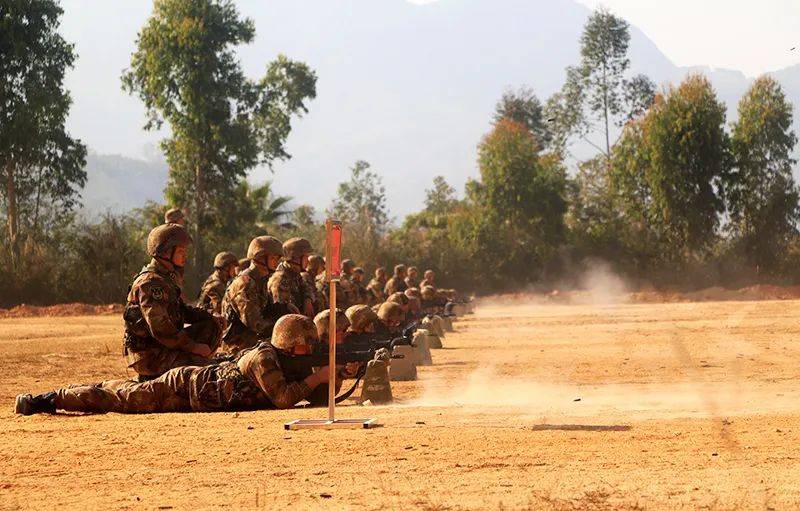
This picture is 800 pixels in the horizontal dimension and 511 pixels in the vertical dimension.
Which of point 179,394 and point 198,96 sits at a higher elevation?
point 198,96

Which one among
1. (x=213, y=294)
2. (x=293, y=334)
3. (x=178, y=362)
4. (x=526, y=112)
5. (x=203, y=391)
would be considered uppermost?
(x=526, y=112)

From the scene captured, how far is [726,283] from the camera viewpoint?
60875mm

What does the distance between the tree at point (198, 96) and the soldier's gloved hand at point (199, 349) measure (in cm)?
3664

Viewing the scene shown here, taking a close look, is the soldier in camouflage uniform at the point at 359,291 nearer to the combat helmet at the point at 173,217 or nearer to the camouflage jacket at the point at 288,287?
the combat helmet at the point at 173,217

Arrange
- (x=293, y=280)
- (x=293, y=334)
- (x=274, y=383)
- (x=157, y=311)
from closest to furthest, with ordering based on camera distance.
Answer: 1. (x=293, y=334)
2. (x=274, y=383)
3. (x=157, y=311)
4. (x=293, y=280)

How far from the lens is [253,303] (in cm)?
1458

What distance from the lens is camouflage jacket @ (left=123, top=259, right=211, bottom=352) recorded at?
12367 millimetres

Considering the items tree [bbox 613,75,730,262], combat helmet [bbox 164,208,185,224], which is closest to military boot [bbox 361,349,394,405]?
combat helmet [bbox 164,208,185,224]

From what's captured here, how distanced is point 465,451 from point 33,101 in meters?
42.2

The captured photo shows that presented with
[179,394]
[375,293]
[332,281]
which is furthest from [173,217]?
[375,293]

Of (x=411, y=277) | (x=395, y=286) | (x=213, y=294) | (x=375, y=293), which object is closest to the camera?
(x=213, y=294)

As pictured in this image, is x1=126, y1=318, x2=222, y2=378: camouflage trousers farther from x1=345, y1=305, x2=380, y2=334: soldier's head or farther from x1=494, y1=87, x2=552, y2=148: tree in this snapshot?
x1=494, y1=87, x2=552, y2=148: tree

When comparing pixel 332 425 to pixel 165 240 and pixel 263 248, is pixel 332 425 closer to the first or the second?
pixel 165 240

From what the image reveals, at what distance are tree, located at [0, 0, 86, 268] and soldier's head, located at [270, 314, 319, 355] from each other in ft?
118
